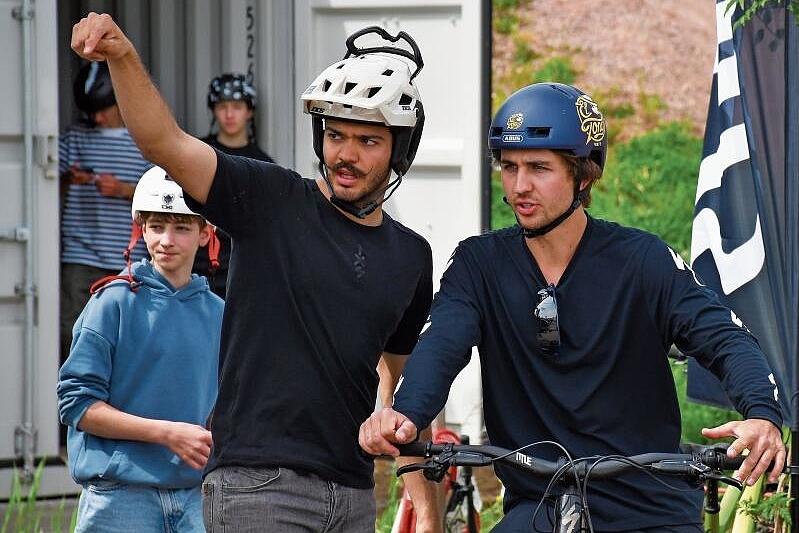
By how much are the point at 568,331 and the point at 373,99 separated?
0.84 meters

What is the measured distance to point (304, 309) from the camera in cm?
421

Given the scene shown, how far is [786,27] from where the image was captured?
20.3 feet

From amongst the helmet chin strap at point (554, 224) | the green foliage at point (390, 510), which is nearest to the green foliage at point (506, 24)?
the green foliage at point (390, 510)

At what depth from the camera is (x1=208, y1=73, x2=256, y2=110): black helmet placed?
29.2 ft

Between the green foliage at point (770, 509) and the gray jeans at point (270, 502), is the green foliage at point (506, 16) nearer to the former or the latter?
the green foliage at point (770, 509)

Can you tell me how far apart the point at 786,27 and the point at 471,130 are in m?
2.31

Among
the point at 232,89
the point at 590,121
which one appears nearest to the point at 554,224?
the point at 590,121

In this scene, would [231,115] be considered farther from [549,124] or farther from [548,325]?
[548,325]

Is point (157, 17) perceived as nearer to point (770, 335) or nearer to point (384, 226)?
point (770, 335)

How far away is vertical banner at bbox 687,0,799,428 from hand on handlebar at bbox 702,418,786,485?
2381mm

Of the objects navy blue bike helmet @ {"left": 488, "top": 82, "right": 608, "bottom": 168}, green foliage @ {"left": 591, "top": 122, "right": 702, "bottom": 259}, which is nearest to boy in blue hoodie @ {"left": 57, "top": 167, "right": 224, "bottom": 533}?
navy blue bike helmet @ {"left": 488, "top": 82, "right": 608, "bottom": 168}

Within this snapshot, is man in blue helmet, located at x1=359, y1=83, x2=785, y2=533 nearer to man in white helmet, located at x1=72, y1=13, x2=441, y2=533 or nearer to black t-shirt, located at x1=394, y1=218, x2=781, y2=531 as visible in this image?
black t-shirt, located at x1=394, y1=218, x2=781, y2=531

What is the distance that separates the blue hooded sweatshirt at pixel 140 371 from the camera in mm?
5020

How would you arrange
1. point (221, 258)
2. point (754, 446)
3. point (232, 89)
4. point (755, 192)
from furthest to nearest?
point (232, 89), point (221, 258), point (755, 192), point (754, 446)
